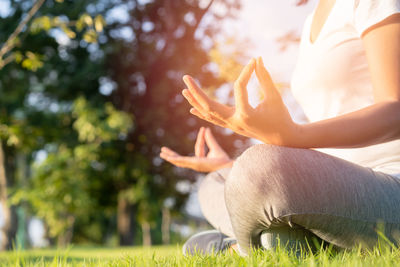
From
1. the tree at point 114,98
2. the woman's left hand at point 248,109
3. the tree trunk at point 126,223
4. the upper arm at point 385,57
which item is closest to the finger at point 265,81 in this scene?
the woman's left hand at point 248,109

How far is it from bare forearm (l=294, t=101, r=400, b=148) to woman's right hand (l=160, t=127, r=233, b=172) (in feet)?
3.54

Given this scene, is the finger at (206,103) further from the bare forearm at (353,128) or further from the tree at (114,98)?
the tree at (114,98)

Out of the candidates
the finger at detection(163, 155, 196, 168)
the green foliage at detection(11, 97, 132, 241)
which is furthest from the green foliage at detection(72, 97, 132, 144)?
the finger at detection(163, 155, 196, 168)

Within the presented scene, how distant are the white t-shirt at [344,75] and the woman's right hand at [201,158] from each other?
0.77 m

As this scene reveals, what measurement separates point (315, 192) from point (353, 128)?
27cm

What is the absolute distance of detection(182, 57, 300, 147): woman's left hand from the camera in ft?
3.89

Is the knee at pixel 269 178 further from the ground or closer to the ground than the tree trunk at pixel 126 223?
further from the ground

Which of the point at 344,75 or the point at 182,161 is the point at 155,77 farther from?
the point at 344,75

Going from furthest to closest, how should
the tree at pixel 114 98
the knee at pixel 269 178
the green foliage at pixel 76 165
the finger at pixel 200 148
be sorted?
the tree at pixel 114 98, the green foliage at pixel 76 165, the finger at pixel 200 148, the knee at pixel 269 178

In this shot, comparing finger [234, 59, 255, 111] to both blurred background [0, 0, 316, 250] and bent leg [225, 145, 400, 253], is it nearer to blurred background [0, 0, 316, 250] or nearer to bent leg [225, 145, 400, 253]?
bent leg [225, 145, 400, 253]

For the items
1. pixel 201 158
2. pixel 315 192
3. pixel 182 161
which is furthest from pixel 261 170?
pixel 201 158

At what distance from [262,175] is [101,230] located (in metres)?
24.2

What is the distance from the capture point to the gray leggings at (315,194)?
56.7 inches

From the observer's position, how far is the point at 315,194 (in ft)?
4.72
